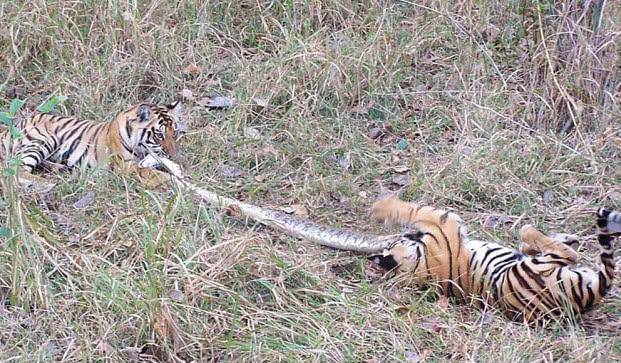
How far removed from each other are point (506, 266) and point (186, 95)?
9.81ft

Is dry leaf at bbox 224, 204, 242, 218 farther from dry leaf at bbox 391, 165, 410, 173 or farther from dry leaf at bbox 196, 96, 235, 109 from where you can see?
dry leaf at bbox 196, 96, 235, 109

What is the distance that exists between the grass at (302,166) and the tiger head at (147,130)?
158mm

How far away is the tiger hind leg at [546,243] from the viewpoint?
205 inches

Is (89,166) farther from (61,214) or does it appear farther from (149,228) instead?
(149,228)

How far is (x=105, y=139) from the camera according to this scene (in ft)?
22.0

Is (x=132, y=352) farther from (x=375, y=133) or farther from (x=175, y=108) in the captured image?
(x=375, y=133)

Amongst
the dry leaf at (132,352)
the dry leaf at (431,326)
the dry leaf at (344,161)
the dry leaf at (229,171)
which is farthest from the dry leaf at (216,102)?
the dry leaf at (132,352)

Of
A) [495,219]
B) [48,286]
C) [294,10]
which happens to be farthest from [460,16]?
[48,286]

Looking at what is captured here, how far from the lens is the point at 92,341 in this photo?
4570 millimetres

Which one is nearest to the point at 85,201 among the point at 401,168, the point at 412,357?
the point at 401,168

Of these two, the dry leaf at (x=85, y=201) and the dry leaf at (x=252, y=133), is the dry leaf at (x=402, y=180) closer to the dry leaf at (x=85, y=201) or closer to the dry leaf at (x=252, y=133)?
the dry leaf at (x=252, y=133)

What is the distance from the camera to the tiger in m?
4.87

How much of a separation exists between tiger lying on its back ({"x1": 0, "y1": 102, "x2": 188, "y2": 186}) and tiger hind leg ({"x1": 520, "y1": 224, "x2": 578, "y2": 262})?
2.25 meters

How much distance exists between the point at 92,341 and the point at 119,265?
1.97 ft
